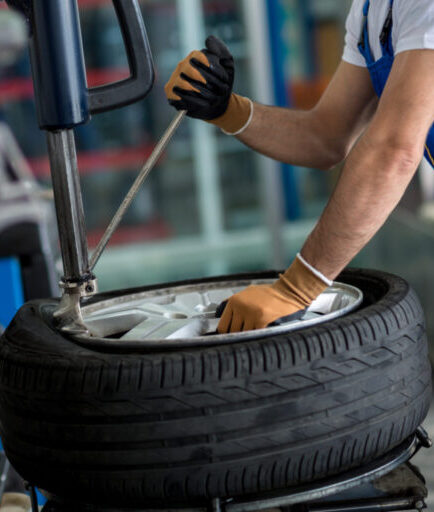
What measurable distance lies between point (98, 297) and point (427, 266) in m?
2.07

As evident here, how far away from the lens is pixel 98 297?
1097mm

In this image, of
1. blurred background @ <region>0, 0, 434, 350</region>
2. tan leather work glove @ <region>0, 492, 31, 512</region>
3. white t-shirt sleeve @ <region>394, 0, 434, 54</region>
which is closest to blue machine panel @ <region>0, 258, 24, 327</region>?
tan leather work glove @ <region>0, 492, 31, 512</region>

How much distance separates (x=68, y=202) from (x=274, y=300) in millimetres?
290

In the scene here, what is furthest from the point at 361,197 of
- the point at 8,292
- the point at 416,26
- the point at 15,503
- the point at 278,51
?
the point at 278,51

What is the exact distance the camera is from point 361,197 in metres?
0.91

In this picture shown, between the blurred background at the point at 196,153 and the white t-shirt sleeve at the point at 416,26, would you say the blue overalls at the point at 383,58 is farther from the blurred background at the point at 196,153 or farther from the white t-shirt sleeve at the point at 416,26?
the blurred background at the point at 196,153

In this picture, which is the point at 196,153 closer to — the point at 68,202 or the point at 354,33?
the point at 354,33

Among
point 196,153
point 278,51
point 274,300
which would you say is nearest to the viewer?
point 274,300

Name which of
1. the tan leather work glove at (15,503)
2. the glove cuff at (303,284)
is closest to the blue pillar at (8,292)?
the tan leather work glove at (15,503)

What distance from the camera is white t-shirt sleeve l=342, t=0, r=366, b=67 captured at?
1.30 m

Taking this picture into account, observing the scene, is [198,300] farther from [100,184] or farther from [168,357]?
[100,184]

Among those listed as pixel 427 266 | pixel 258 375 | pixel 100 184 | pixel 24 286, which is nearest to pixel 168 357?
pixel 258 375

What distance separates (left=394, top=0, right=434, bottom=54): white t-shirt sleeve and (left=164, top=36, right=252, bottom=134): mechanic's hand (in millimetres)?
319

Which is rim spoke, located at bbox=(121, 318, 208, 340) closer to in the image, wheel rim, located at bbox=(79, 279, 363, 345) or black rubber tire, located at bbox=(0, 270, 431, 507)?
wheel rim, located at bbox=(79, 279, 363, 345)
